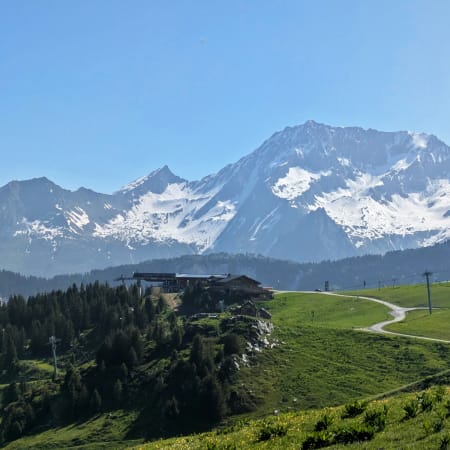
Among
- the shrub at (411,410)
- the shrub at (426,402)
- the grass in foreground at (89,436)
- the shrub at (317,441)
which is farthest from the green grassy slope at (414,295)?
the shrub at (317,441)

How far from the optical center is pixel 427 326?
112500mm

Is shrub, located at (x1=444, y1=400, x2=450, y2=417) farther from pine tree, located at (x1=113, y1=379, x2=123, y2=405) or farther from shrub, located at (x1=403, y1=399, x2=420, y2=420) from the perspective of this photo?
pine tree, located at (x1=113, y1=379, x2=123, y2=405)

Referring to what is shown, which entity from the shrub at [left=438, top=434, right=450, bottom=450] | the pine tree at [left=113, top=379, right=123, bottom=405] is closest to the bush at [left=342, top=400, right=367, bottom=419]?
the shrub at [left=438, top=434, right=450, bottom=450]

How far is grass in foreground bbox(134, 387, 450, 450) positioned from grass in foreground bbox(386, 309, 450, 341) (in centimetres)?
6905

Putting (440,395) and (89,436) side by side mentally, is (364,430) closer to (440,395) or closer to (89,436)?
(440,395)

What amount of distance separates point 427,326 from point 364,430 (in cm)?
8717

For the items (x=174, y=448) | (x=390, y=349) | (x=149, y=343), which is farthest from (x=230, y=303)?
(x=174, y=448)

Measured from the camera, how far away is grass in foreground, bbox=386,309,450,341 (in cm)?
10594

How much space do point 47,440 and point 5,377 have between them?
43428 mm

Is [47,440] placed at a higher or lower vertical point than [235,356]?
lower

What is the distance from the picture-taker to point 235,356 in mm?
88625

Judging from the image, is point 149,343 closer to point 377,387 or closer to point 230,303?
point 377,387

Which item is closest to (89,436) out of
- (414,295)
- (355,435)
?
(355,435)

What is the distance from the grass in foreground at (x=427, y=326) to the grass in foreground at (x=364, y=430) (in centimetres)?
6905
